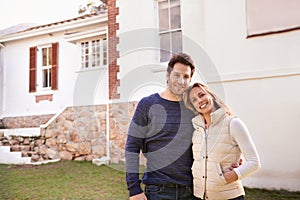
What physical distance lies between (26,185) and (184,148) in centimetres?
471

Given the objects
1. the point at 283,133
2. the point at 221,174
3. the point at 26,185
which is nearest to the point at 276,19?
the point at 283,133

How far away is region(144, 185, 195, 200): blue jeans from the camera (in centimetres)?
191

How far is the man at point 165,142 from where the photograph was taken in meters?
1.93

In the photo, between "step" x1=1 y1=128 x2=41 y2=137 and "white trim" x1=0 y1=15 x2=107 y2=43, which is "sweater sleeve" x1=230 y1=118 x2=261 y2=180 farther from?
"step" x1=1 y1=128 x2=41 y2=137

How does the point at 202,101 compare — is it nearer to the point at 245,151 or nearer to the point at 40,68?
the point at 245,151

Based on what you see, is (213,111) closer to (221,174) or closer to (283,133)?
(221,174)

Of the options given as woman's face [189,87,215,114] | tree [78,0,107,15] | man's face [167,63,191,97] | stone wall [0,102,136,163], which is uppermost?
tree [78,0,107,15]

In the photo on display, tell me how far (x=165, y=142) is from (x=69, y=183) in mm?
4336

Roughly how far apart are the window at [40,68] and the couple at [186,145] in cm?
917

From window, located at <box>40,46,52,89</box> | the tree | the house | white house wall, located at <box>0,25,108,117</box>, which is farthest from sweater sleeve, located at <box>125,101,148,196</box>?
the tree

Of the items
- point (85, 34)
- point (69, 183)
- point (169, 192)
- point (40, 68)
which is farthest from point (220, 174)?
point (40, 68)

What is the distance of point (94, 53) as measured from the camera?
31.0 ft

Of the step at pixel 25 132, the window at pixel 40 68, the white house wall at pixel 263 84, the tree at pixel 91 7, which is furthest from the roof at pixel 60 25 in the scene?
the tree at pixel 91 7

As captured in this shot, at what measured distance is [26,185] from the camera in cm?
567
